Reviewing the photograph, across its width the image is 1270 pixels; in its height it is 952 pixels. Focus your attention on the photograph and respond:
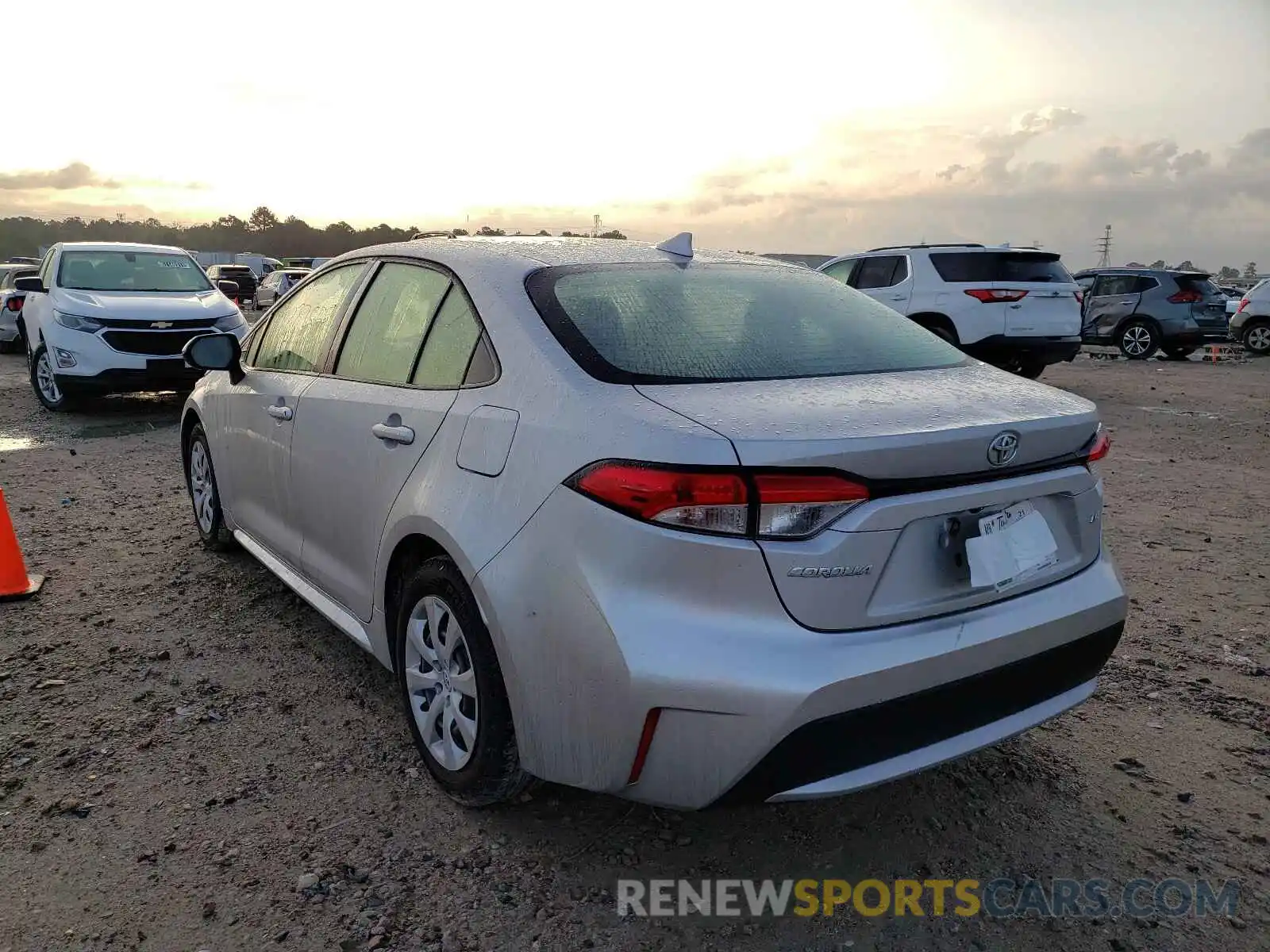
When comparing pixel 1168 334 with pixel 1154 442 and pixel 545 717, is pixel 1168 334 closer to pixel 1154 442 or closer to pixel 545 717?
pixel 1154 442

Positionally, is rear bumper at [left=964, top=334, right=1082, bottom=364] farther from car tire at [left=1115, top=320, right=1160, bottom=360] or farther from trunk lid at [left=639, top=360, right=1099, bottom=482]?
trunk lid at [left=639, top=360, right=1099, bottom=482]

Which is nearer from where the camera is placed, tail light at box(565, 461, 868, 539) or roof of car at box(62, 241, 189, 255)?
tail light at box(565, 461, 868, 539)

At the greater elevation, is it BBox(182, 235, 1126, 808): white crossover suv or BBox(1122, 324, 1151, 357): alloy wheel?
BBox(182, 235, 1126, 808): white crossover suv

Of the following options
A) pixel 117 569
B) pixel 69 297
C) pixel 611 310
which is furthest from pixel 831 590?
pixel 69 297

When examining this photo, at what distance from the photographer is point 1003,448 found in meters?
2.19

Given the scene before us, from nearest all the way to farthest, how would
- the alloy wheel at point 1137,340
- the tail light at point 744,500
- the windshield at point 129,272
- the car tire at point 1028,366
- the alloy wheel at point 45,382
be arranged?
the tail light at point 744,500, the alloy wheel at point 45,382, the windshield at point 129,272, the car tire at point 1028,366, the alloy wheel at point 1137,340

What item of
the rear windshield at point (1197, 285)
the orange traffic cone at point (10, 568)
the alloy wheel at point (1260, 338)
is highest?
the rear windshield at point (1197, 285)

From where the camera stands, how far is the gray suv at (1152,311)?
16.4 m

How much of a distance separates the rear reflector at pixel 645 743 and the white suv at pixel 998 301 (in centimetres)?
965

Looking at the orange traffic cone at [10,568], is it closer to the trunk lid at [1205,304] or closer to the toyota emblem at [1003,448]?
the toyota emblem at [1003,448]

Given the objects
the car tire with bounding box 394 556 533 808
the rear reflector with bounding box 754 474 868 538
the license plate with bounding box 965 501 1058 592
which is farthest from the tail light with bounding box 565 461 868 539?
the car tire with bounding box 394 556 533 808

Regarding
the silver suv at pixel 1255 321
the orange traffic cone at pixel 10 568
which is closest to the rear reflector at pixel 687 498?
the orange traffic cone at pixel 10 568

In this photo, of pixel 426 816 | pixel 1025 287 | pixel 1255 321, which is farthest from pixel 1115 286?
pixel 426 816

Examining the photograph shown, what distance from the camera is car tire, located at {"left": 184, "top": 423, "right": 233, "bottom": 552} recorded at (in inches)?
185
